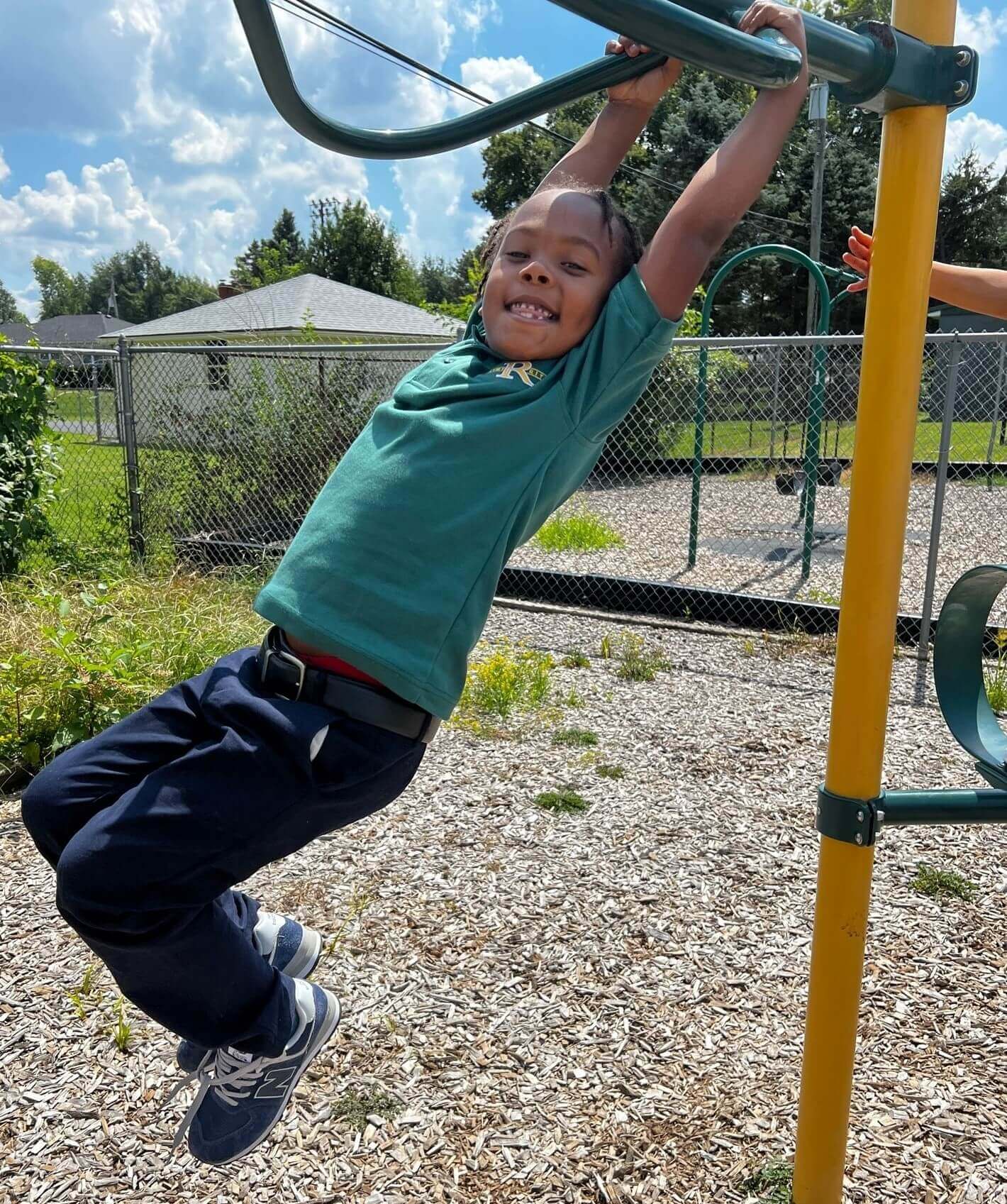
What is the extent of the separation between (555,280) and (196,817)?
37.2 inches

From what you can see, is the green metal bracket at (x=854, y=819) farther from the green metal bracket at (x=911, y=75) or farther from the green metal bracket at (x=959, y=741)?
the green metal bracket at (x=911, y=75)

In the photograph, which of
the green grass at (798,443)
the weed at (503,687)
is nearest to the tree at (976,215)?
the green grass at (798,443)

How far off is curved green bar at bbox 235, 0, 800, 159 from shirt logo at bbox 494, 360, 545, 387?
1.07 ft

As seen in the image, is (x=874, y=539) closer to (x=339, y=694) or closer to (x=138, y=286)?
(x=339, y=694)

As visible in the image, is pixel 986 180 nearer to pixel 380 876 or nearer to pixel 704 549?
pixel 704 549

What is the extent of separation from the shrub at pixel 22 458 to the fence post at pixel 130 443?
0.51 meters

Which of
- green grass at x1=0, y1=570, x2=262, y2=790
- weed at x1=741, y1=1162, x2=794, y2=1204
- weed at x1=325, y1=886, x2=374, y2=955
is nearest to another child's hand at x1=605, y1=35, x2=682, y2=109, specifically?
weed at x1=741, y1=1162, x2=794, y2=1204

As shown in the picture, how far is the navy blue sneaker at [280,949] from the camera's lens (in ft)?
5.58

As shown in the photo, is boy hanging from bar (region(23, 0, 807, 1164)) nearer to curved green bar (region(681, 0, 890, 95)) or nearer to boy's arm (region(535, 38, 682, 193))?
curved green bar (region(681, 0, 890, 95))

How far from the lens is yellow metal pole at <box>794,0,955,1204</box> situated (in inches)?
53.6

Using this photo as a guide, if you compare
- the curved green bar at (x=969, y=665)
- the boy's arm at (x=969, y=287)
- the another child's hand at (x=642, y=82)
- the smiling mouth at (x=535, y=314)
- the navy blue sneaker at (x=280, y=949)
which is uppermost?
the another child's hand at (x=642, y=82)

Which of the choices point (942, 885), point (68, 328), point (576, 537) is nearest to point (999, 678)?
point (942, 885)

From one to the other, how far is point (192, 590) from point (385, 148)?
4478 millimetres

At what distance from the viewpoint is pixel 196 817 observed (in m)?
1.37
